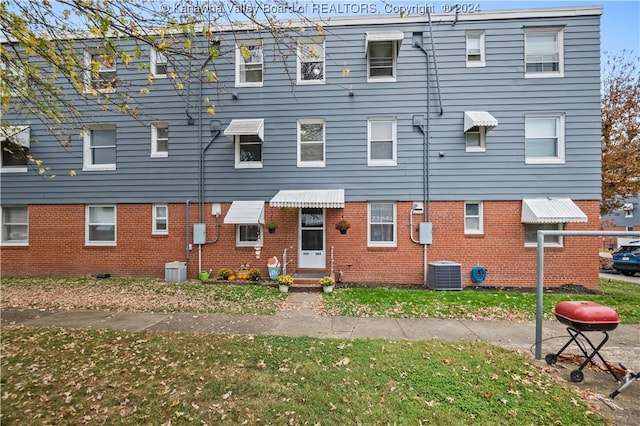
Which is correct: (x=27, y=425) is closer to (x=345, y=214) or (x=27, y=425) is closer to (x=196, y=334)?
(x=196, y=334)

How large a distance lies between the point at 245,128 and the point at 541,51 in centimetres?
1124

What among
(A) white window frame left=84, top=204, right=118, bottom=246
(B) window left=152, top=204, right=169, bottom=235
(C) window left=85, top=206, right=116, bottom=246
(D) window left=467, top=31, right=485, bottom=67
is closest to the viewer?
(D) window left=467, top=31, right=485, bottom=67

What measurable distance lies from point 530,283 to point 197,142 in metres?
13.5

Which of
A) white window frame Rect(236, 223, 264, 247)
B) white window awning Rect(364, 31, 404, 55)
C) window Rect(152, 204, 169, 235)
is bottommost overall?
white window frame Rect(236, 223, 264, 247)

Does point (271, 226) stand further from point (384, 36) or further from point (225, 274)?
point (384, 36)

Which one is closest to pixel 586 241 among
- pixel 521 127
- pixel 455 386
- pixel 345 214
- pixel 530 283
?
pixel 530 283

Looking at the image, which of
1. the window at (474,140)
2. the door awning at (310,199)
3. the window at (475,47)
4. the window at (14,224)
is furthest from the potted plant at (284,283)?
the window at (14,224)

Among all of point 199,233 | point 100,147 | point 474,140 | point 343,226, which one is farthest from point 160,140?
point 474,140

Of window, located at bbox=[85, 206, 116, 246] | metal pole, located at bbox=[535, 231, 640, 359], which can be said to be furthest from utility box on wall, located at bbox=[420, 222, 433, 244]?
window, located at bbox=[85, 206, 116, 246]

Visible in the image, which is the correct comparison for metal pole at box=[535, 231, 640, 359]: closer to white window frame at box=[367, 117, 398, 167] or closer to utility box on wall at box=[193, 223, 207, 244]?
white window frame at box=[367, 117, 398, 167]

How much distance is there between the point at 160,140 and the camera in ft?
Result: 39.1

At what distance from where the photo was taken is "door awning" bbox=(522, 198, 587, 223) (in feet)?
32.0

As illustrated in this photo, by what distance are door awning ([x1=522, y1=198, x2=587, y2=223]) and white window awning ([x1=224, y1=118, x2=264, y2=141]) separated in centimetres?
989

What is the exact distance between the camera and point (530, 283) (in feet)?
34.8
